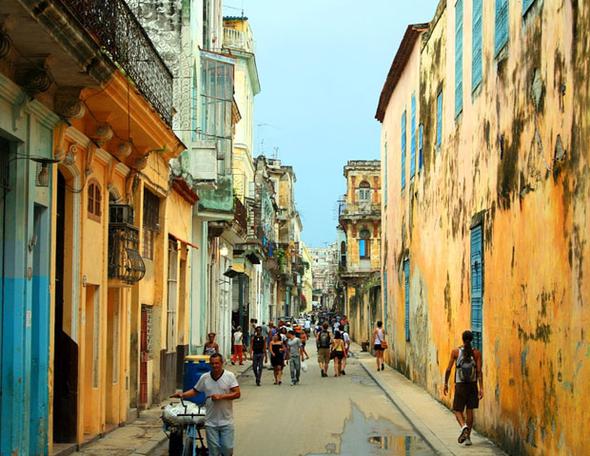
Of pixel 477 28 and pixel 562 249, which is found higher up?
pixel 477 28

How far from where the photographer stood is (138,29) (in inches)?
616

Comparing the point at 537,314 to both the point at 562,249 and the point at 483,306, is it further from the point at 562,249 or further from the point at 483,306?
the point at 483,306

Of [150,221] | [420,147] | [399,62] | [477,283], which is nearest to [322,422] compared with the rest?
[477,283]

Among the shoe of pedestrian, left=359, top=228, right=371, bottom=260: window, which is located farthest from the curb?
left=359, top=228, right=371, bottom=260: window

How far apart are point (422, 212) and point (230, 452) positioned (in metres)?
15.2

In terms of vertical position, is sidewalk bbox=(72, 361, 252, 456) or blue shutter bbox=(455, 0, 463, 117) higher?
blue shutter bbox=(455, 0, 463, 117)

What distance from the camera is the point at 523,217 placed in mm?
13234

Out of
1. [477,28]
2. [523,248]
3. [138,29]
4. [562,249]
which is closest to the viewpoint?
[562,249]

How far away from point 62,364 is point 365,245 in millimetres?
59428

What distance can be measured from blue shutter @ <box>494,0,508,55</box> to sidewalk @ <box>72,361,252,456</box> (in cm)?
748

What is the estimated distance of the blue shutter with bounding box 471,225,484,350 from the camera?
16719 millimetres

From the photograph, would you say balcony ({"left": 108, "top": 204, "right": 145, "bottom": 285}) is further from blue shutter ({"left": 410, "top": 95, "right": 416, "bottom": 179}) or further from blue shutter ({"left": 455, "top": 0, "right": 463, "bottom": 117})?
blue shutter ({"left": 410, "top": 95, "right": 416, "bottom": 179})

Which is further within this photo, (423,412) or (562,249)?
(423,412)

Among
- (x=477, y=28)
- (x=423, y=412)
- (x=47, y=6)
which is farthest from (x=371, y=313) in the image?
(x=47, y=6)
